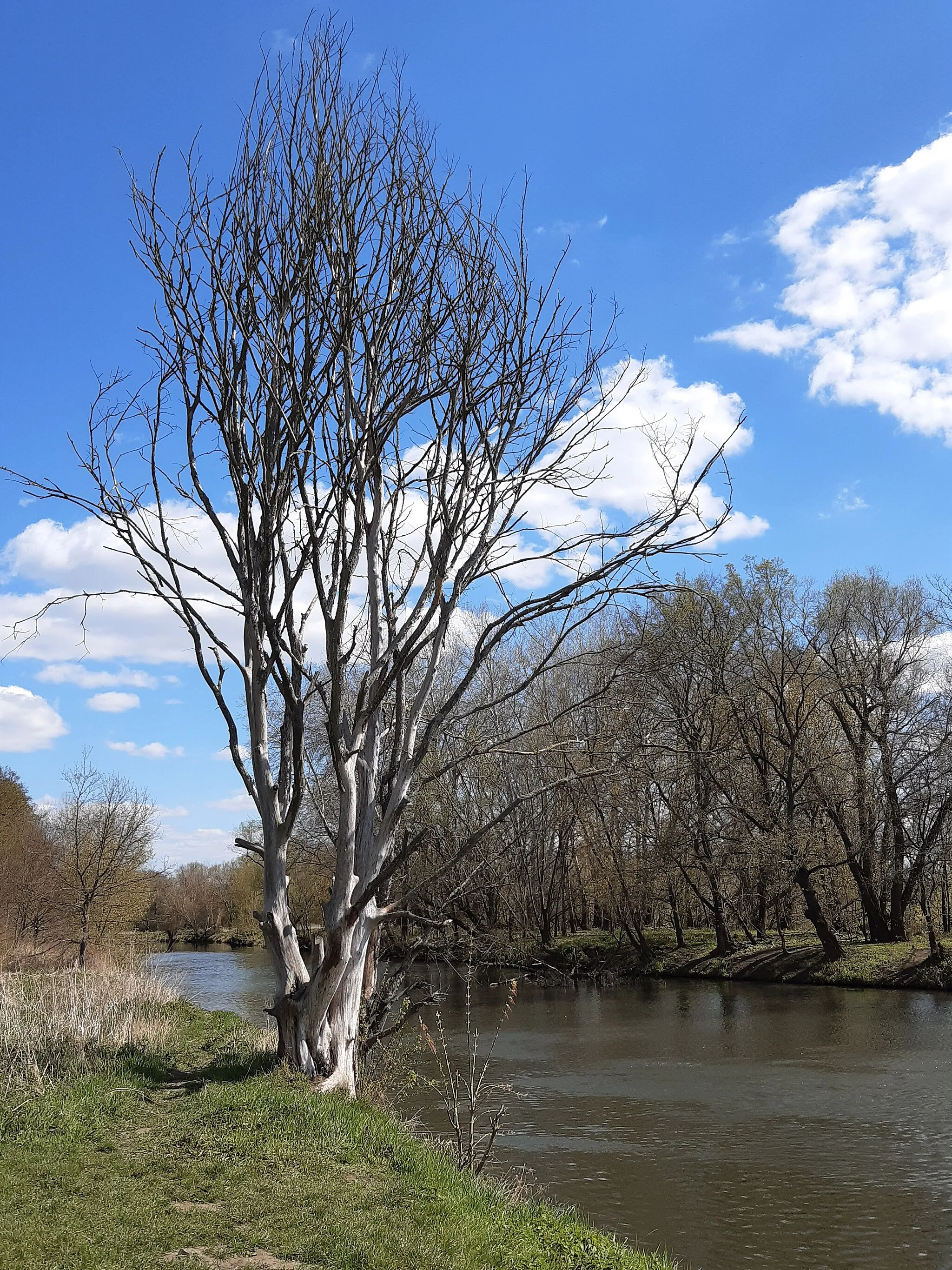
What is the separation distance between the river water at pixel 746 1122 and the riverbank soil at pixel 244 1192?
8.34ft

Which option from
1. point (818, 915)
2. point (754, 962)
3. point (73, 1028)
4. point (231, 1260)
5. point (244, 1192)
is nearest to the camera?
point (231, 1260)

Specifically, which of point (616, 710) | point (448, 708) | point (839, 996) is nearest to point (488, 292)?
point (448, 708)

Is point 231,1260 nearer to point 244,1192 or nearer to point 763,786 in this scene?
point 244,1192

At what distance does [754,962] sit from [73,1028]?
23.6 m

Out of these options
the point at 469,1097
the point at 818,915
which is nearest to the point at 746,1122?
the point at 469,1097

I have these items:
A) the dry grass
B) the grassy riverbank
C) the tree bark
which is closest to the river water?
the grassy riverbank

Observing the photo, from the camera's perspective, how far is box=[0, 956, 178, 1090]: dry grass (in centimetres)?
879

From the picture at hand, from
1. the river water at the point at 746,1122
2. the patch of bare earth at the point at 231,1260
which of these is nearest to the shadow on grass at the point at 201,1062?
the river water at the point at 746,1122

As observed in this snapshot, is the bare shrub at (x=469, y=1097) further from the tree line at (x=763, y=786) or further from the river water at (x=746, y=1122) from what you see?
the tree line at (x=763, y=786)

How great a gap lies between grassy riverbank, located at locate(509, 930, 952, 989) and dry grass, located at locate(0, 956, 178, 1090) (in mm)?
10431

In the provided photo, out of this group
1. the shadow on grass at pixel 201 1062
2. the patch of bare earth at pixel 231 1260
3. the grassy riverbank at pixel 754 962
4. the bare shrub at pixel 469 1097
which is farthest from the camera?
the grassy riverbank at pixel 754 962

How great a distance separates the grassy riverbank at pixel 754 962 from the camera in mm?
25484

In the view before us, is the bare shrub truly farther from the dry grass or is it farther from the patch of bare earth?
the dry grass

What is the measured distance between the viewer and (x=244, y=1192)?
6.07 metres
